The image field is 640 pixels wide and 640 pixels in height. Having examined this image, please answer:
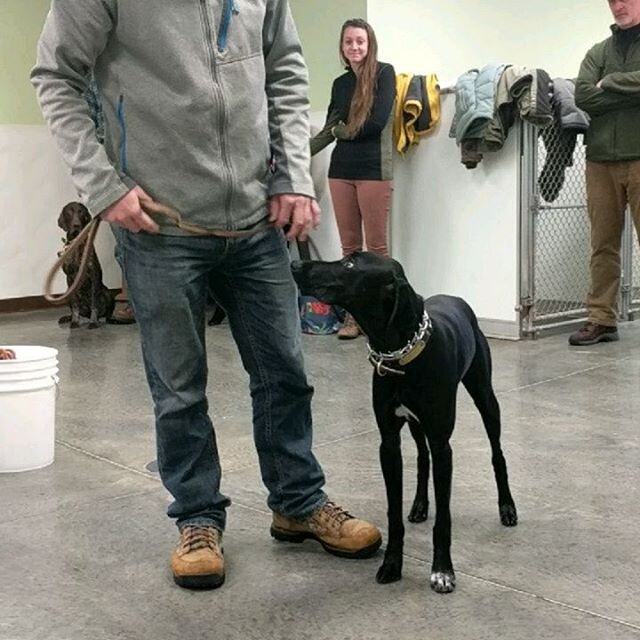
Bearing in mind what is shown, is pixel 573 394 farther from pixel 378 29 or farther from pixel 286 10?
pixel 378 29

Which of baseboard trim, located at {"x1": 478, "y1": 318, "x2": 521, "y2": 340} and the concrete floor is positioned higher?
baseboard trim, located at {"x1": 478, "y1": 318, "x2": 521, "y2": 340}

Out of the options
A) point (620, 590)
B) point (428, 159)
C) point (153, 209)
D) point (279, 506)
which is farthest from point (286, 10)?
point (428, 159)

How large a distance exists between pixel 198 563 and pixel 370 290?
68cm

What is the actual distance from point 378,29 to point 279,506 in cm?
403

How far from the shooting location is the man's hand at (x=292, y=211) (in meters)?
2.15

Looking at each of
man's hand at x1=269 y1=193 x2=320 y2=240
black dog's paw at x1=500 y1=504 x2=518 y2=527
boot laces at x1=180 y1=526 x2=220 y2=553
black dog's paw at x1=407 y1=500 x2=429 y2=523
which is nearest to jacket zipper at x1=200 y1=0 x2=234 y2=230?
man's hand at x1=269 y1=193 x2=320 y2=240

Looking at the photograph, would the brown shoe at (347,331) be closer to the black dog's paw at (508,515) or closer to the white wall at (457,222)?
the white wall at (457,222)

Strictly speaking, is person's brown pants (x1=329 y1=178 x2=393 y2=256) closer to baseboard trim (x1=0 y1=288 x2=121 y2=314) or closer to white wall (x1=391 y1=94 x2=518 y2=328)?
white wall (x1=391 y1=94 x2=518 y2=328)

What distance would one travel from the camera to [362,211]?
5.23 metres

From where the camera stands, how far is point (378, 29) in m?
5.73

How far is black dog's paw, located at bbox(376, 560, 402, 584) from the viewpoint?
6.93 ft

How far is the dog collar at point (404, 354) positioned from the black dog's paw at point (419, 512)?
553 mm

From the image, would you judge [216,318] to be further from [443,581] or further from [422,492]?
[443,581]

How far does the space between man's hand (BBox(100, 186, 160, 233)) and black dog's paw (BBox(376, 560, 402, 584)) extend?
33.9 inches
